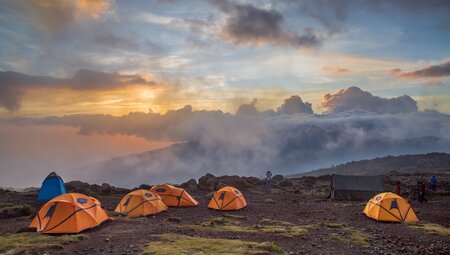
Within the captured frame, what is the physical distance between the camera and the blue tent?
39406mm

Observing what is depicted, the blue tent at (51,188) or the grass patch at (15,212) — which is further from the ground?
the blue tent at (51,188)

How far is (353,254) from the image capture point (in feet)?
61.9

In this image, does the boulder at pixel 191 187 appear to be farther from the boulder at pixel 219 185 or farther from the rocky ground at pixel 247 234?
the rocky ground at pixel 247 234

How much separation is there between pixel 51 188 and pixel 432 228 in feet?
117

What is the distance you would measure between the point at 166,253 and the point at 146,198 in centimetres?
1493

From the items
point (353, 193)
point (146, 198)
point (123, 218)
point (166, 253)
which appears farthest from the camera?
point (353, 193)

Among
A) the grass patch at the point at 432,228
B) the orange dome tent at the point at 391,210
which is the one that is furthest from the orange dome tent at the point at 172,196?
the grass patch at the point at 432,228

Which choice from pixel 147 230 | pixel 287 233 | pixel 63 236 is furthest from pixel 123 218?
pixel 287 233

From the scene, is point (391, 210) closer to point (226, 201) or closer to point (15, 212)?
point (226, 201)

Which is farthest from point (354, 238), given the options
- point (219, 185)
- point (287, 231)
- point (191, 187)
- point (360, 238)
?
point (191, 187)

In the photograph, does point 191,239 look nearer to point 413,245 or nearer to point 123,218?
point 123,218

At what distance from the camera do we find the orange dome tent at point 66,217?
2248 cm

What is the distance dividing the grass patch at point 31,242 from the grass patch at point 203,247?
15.3 feet

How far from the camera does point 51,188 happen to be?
39.7 metres
